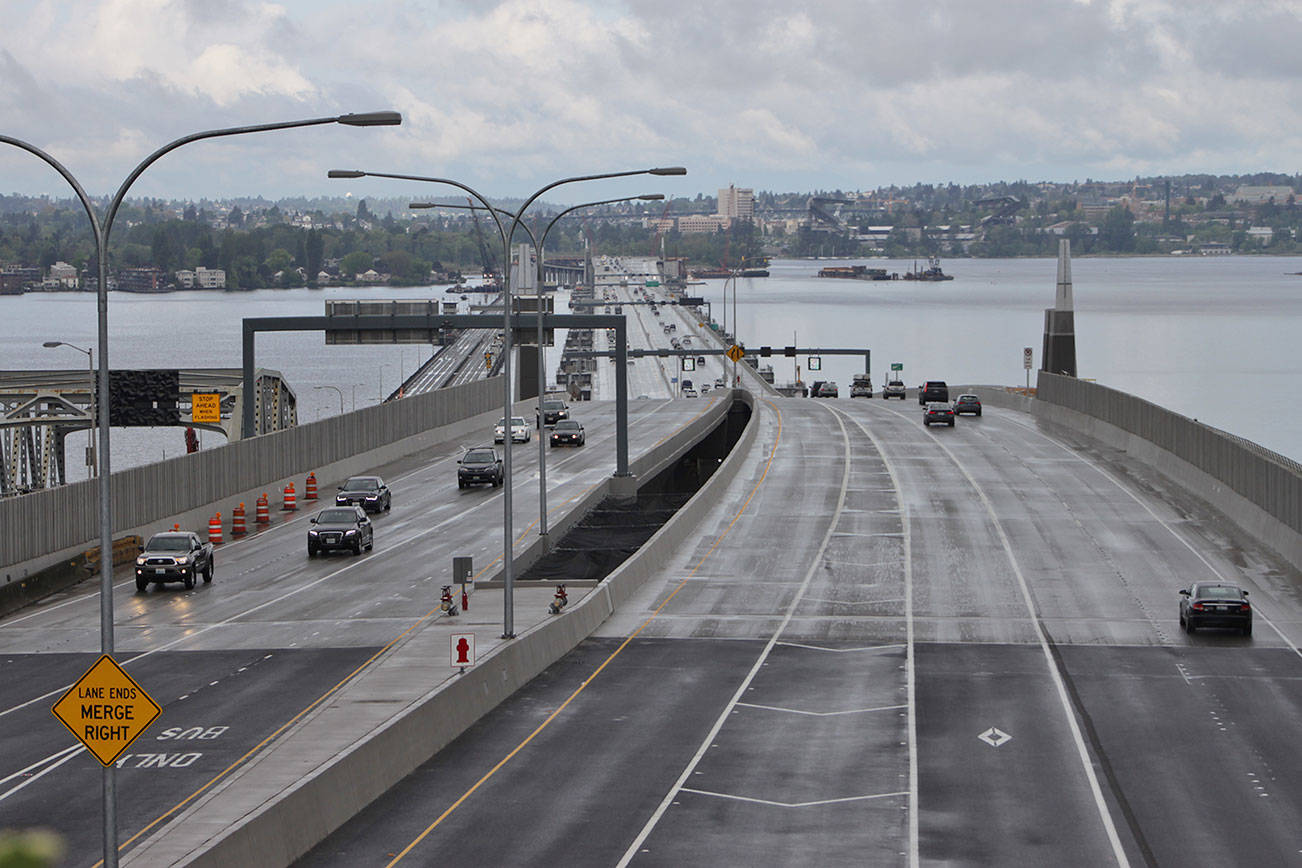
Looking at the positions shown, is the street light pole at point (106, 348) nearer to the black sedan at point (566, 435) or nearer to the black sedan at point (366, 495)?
the black sedan at point (366, 495)

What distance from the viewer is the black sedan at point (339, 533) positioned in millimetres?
48812

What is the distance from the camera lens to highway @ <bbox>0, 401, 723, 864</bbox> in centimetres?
2328

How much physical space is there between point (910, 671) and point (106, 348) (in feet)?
66.8

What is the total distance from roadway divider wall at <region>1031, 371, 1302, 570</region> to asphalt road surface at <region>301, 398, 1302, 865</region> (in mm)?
1111

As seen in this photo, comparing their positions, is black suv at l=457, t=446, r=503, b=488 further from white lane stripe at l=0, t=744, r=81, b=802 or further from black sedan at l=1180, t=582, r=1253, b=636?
white lane stripe at l=0, t=744, r=81, b=802

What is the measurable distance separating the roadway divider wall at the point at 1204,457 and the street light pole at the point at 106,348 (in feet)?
110

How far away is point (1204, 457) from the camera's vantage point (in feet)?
191

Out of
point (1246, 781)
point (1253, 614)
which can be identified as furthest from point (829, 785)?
point (1253, 614)

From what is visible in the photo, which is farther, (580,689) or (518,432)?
(518,432)

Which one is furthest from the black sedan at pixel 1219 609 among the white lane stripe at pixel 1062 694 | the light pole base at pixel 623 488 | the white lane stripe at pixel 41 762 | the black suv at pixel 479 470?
the black suv at pixel 479 470

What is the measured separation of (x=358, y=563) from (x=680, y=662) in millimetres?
16567

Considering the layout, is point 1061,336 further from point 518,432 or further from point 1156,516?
point 1156,516

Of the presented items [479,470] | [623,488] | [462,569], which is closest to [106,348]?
[462,569]

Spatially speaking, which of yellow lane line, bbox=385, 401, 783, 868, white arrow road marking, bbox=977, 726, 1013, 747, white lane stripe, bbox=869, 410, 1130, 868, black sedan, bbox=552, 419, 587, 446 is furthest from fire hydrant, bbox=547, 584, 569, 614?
black sedan, bbox=552, 419, 587, 446
